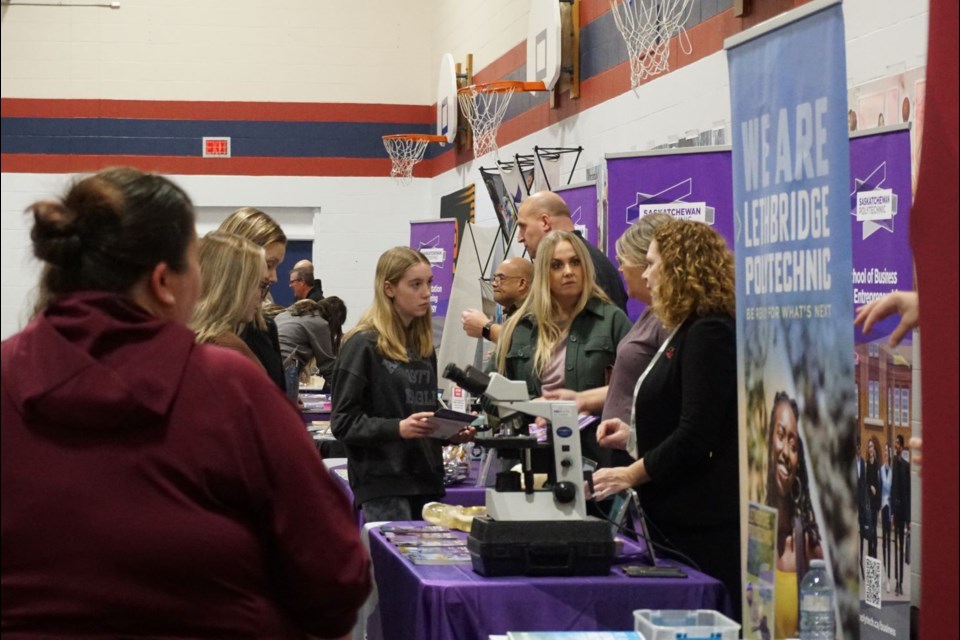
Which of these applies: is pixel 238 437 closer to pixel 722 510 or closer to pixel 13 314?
pixel 13 314

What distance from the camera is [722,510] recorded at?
2.99 m

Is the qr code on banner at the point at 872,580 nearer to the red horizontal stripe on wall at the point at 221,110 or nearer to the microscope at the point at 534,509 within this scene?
the microscope at the point at 534,509

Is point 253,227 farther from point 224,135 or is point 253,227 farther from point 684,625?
point 224,135

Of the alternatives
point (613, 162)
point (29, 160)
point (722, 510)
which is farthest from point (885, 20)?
point (29, 160)

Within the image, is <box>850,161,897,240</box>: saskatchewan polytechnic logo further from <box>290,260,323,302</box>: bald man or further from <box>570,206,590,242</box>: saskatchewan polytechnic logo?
<box>290,260,323,302</box>: bald man

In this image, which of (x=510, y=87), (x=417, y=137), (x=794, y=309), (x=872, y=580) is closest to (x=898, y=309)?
(x=794, y=309)

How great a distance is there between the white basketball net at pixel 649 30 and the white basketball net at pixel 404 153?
5.67 metres

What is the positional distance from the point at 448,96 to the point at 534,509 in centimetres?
871

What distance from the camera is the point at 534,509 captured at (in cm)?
281

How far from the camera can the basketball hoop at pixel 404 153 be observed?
1240 cm

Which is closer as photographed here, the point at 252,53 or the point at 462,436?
the point at 462,436

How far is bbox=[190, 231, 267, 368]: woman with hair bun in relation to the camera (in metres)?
2.83

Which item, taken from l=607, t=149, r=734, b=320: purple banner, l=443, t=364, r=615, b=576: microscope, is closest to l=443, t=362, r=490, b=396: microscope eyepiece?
l=443, t=364, r=615, b=576: microscope

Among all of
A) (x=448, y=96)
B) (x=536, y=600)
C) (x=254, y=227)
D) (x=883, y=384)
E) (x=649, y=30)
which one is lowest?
(x=536, y=600)
